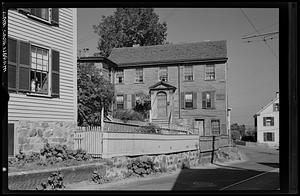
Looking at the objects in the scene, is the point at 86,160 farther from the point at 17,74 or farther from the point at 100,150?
the point at 17,74

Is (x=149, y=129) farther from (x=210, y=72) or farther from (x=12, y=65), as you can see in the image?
(x=210, y=72)

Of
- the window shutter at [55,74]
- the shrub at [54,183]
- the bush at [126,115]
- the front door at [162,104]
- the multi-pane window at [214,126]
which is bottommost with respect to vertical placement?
the shrub at [54,183]

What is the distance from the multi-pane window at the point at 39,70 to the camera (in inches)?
444

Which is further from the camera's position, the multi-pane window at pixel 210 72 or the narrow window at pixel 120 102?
the multi-pane window at pixel 210 72

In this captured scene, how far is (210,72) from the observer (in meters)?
24.0

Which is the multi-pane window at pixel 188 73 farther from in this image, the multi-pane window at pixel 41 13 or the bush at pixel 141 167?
the multi-pane window at pixel 41 13

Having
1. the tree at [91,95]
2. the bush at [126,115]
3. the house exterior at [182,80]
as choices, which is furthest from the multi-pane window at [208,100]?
the tree at [91,95]

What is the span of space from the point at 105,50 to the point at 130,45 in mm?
2674

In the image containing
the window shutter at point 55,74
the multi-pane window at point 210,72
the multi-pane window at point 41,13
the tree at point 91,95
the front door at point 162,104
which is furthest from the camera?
the multi-pane window at point 210,72

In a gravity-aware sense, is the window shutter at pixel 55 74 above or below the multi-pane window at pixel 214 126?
above

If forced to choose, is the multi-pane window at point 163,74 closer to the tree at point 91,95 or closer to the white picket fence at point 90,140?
the tree at point 91,95

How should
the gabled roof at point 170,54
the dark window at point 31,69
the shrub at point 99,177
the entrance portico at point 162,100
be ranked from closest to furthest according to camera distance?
1. the dark window at point 31,69
2. the shrub at point 99,177
3. the entrance portico at point 162,100
4. the gabled roof at point 170,54
